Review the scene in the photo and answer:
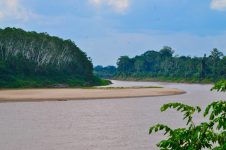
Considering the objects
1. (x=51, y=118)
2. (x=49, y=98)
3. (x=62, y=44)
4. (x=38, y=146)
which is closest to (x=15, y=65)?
(x=62, y=44)

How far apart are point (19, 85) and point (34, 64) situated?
619 inches

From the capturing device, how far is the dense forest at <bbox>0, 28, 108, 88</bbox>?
103125 millimetres

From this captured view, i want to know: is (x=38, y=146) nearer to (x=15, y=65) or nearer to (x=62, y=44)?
(x=15, y=65)

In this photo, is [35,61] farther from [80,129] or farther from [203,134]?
[203,134]

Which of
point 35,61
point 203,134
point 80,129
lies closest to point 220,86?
point 203,134

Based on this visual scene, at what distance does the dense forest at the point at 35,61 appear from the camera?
103125 mm

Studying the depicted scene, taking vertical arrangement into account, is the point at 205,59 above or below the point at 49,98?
above

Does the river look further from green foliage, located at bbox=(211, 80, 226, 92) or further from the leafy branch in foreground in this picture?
green foliage, located at bbox=(211, 80, 226, 92)

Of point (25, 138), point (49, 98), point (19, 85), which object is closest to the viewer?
point (25, 138)

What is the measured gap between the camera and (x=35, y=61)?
11312 cm

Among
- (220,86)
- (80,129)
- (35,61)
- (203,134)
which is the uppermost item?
(35,61)

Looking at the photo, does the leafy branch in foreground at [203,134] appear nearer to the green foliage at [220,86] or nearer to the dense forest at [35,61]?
the green foliage at [220,86]

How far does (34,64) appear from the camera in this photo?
11219cm

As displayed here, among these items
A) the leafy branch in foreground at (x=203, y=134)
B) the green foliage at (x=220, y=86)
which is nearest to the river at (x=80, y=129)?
the leafy branch in foreground at (x=203, y=134)
